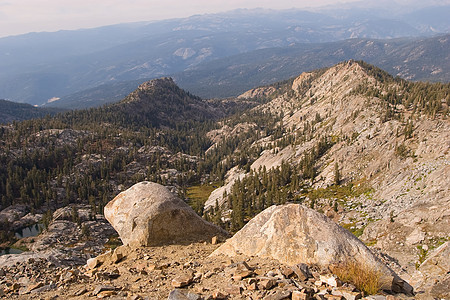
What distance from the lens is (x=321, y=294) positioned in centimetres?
1164

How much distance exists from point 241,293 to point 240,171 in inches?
5822

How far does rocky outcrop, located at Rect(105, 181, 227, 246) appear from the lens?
76.9 ft

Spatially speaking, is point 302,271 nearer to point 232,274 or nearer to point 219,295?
point 232,274

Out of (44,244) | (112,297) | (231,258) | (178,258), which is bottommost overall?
(44,244)

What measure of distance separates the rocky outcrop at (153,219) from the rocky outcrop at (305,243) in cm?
742

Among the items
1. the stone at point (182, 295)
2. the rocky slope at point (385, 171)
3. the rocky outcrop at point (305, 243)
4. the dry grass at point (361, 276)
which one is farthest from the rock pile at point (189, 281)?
the rocky slope at point (385, 171)

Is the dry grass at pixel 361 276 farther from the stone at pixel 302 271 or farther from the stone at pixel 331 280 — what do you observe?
the stone at pixel 302 271

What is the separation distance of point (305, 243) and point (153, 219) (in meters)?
13.3

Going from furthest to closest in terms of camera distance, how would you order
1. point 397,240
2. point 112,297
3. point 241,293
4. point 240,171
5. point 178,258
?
point 240,171, point 397,240, point 178,258, point 112,297, point 241,293

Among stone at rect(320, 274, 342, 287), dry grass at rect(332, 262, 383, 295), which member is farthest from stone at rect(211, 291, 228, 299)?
dry grass at rect(332, 262, 383, 295)

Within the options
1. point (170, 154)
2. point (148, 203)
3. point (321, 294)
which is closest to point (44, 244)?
point (148, 203)

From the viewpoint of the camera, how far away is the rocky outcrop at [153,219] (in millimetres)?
23438

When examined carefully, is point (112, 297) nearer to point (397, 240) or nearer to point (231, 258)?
point (231, 258)

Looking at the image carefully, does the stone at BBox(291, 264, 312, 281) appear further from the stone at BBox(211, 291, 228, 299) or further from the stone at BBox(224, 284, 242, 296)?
the stone at BBox(211, 291, 228, 299)
